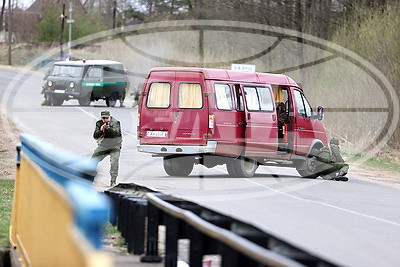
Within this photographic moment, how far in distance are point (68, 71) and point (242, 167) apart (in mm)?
25055

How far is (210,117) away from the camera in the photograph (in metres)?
21.7

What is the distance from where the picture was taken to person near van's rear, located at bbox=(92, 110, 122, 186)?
19953mm

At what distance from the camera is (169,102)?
72.0 ft

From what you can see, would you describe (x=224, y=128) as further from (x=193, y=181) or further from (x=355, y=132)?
(x=355, y=132)

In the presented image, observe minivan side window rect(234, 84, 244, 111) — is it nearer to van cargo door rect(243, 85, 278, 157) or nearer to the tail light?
van cargo door rect(243, 85, 278, 157)

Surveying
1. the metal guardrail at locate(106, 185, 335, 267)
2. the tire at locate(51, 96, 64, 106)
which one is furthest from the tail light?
the tire at locate(51, 96, 64, 106)

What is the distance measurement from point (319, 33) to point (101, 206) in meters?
45.7

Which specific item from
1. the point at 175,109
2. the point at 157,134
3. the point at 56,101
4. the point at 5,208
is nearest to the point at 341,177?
the point at 175,109

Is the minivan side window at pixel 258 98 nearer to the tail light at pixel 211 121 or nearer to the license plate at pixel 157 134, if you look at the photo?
the tail light at pixel 211 121

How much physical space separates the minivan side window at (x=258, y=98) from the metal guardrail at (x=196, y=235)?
11.1m

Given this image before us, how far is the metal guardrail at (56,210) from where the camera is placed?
153 inches

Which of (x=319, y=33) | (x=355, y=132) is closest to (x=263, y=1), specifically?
(x=319, y=33)

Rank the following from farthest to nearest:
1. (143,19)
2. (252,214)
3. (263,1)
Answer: (143,19), (263,1), (252,214)

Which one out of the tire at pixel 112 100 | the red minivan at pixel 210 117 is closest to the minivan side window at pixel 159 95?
the red minivan at pixel 210 117
